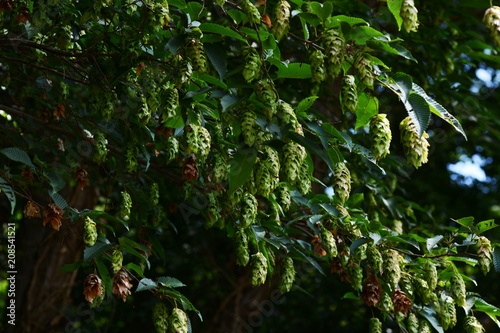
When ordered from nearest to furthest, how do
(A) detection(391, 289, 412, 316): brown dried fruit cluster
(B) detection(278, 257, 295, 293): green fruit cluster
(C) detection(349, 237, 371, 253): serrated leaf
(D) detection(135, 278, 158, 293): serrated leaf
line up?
(D) detection(135, 278, 158, 293): serrated leaf → (C) detection(349, 237, 371, 253): serrated leaf → (A) detection(391, 289, 412, 316): brown dried fruit cluster → (B) detection(278, 257, 295, 293): green fruit cluster

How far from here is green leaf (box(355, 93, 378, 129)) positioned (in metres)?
2.34

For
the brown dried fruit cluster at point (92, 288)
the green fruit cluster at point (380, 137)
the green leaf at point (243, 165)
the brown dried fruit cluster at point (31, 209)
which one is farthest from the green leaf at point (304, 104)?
the brown dried fruit cluster at point (31, 209)

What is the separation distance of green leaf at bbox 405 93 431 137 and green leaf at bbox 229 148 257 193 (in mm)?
480

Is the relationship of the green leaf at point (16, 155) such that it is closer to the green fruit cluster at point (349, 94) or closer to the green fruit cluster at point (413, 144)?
the green fruit cluster at point (349, 94)

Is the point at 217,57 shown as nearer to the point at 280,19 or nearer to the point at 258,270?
the point at 280,19

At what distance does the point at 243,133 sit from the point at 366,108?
0.50 metres

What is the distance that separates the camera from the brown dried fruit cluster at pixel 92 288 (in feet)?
8.23

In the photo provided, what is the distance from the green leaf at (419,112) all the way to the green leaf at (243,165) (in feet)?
1.58

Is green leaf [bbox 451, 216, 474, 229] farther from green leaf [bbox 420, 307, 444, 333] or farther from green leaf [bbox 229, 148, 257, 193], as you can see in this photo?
green leaf [bbox 229, 148, 257, 193]

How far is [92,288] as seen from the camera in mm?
2521

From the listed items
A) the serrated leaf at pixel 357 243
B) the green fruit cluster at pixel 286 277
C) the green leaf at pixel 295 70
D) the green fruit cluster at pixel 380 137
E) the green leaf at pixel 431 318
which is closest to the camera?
the green fruit cluster at pixel 380 137

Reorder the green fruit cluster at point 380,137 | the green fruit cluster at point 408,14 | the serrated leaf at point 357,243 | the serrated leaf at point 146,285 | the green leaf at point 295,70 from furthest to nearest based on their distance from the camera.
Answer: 1. the serrated leaf at point 357,243
2. the serrated leaf at point 146,285
3. the green leaf at point 295,70
4. the green fruit cluster at point 380,137
5. the green fruit cluster at point 408,14

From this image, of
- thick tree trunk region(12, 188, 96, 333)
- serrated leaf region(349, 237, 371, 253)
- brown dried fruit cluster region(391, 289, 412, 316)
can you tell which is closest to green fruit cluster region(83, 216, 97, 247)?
serrated leaf region(349, 237, 371, 253)

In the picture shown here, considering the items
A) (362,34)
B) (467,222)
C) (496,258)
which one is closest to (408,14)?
(362,34)
